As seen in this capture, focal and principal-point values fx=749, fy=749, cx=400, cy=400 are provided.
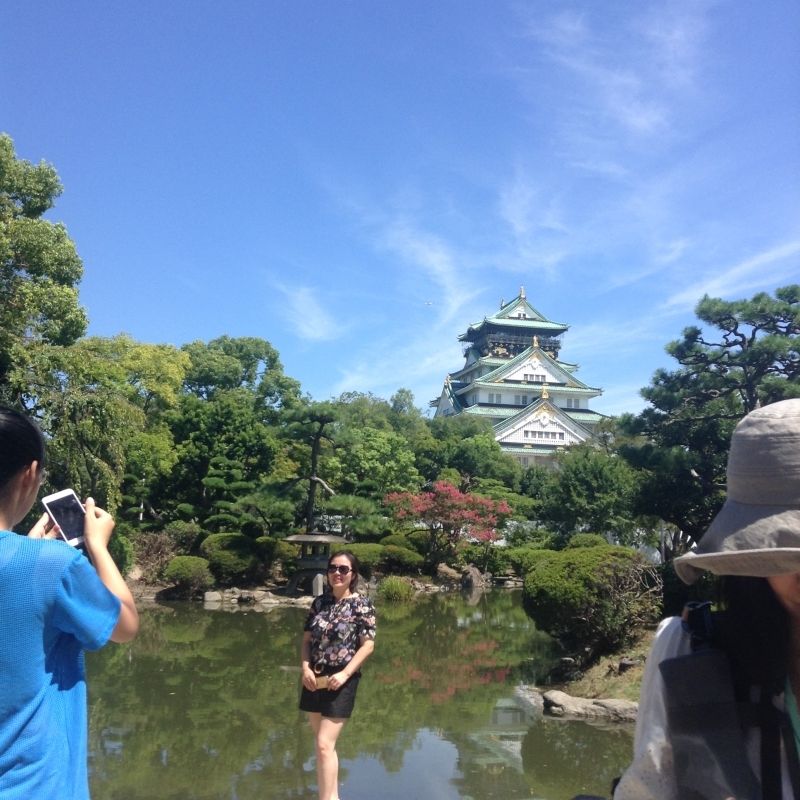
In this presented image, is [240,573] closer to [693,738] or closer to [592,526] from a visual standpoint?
[592,526]

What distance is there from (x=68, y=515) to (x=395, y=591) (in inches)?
590

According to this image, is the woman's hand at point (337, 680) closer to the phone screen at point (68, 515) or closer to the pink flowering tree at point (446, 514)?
the phone screen at point (68, 515)

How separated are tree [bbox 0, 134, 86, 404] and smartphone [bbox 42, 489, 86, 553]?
9866 mm

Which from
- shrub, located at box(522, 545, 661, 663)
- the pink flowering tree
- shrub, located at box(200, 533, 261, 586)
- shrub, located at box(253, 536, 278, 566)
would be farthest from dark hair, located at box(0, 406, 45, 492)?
the pink flowering tree

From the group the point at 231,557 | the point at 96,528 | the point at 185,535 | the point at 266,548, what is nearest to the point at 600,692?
the point at 96,528

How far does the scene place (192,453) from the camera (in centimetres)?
1891

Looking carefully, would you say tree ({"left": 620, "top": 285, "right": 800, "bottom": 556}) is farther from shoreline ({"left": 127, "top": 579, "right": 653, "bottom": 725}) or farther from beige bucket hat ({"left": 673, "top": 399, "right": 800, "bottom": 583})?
beige bucket hat ({"left": 673, "top": 399, "right": 800, "bottom": 583})

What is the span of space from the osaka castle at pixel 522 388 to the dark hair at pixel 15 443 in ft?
92.2

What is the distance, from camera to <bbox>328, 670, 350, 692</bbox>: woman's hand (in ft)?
10.9

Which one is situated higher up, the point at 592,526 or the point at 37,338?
the point at 37,338

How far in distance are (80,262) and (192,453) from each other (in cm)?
719

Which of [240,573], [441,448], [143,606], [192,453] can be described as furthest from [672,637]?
[441,448]

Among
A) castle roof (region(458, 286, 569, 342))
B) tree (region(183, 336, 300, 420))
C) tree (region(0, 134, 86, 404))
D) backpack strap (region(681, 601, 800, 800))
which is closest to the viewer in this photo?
backpack strap (region(681, 601, 800, 800))

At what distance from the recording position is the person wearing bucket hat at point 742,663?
882 millimetres
